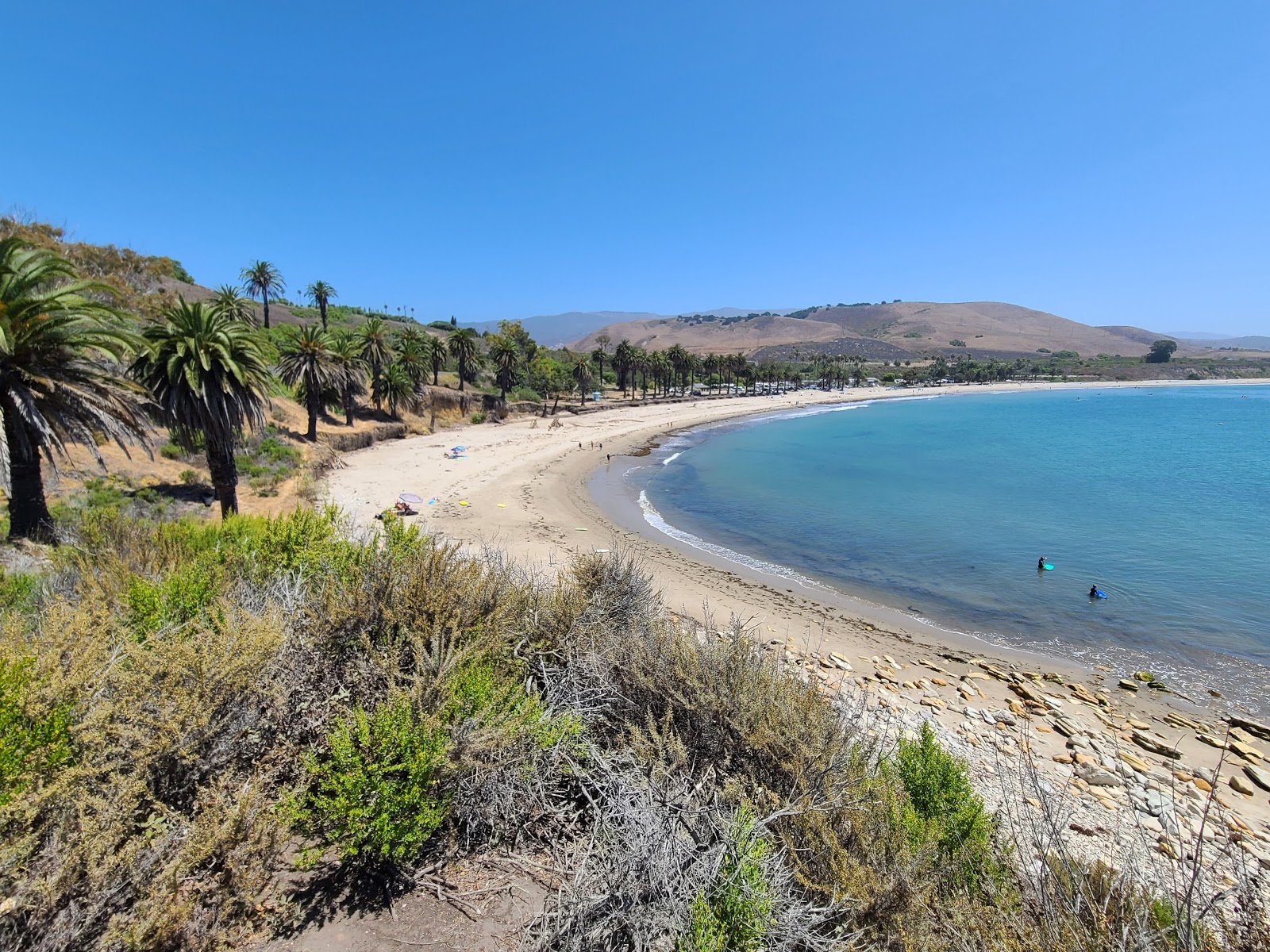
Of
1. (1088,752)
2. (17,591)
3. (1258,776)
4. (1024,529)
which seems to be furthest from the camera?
(1024,529)

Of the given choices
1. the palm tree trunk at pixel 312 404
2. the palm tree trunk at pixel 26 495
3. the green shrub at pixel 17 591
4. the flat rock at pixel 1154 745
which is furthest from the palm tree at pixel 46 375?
the flat rock at pixel 1154 745

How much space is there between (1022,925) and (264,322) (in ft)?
223

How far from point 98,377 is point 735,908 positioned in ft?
47.9

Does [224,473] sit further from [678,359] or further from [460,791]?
[678,359]

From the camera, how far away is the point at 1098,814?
776 cm

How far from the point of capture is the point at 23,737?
3.24 metres

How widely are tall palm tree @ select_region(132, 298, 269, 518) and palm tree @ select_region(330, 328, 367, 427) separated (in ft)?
62.6

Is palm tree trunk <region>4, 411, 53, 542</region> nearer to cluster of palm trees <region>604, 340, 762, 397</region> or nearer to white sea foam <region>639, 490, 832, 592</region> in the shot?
white sea foam <region>639, 490, 832, 592</region>

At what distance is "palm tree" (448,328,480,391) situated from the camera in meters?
51.9

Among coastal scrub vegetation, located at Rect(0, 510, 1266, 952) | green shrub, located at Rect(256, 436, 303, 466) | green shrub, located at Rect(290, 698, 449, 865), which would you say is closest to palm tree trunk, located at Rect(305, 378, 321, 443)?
green shrub, located at Rect(256, 436, 303, 466)

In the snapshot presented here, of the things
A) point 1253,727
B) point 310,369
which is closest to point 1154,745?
point 1253,727

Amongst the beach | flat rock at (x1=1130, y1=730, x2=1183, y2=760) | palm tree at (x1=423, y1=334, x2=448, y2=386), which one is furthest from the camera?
palm tree at (x1=423, y1=334, x2=448, y2=386)

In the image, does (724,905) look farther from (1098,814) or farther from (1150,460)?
(1150,460)

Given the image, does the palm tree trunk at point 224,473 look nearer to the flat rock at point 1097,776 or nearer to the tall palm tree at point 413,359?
the flat rock at point 1097,776
